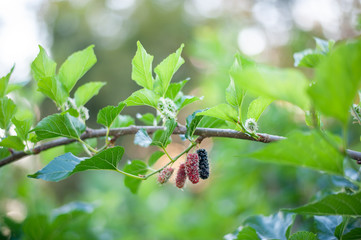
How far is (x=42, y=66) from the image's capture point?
1.74 feet

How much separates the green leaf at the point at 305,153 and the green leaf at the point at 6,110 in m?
0.44

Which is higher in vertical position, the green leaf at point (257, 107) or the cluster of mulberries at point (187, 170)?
the green leaf at point (257, 107)

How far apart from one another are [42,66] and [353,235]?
1.95ft

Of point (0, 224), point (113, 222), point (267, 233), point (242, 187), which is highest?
point (267, 233)

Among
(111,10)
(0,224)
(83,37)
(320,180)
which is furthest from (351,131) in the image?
(111,10)

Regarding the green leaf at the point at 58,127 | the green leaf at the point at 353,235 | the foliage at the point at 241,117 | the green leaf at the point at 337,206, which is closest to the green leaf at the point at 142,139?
the foliage at the point at 241,117

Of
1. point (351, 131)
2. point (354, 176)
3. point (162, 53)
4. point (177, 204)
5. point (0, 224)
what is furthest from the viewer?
point (162, 53)

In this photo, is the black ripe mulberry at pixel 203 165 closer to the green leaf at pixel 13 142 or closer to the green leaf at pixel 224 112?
the green leaf at pixel 224 112

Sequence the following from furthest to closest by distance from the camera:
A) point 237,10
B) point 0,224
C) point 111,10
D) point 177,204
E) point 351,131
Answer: point 111,10 → point 237,10 → point 177,204 → point 351,131 → point 0,224

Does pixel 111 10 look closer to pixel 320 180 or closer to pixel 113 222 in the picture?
pixel 113 222

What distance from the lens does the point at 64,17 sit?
6.57 metres

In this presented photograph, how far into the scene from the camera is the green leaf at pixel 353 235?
0.48 metres

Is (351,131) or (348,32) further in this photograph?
(348,32)

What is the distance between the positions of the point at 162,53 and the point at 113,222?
506 cm
